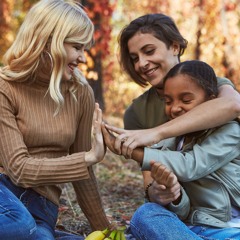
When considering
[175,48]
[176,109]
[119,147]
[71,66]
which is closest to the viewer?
[119,147]

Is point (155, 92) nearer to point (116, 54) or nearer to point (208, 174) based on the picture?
point (208, 174)

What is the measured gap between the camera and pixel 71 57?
2533 mm

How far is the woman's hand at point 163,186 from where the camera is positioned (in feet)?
7.21

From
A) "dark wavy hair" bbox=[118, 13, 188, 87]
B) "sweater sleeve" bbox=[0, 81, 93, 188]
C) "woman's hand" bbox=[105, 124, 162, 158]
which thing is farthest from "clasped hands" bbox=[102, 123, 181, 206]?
"dark wavy hair" bbox=[118, 13, 188, 87]

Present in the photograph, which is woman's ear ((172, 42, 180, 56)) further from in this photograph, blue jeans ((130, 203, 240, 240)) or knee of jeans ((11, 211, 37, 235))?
knee of jeans ((11, 211, 37, 235))

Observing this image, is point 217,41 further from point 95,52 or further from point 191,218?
point 191,218

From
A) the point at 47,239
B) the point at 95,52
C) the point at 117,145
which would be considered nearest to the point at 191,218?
the point at 117,145

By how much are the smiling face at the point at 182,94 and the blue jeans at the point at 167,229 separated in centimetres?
48

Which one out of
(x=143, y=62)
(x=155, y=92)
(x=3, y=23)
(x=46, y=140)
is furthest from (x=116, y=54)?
(x=3, y=23)

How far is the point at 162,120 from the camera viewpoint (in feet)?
9.75

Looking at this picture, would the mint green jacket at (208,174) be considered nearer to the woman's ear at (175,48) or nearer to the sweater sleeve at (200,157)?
the sweater sleeve at (200,157)

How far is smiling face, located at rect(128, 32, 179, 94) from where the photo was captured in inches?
112

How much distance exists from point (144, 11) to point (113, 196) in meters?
8.86

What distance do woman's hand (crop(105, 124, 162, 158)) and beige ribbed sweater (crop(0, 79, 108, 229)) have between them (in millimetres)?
194
